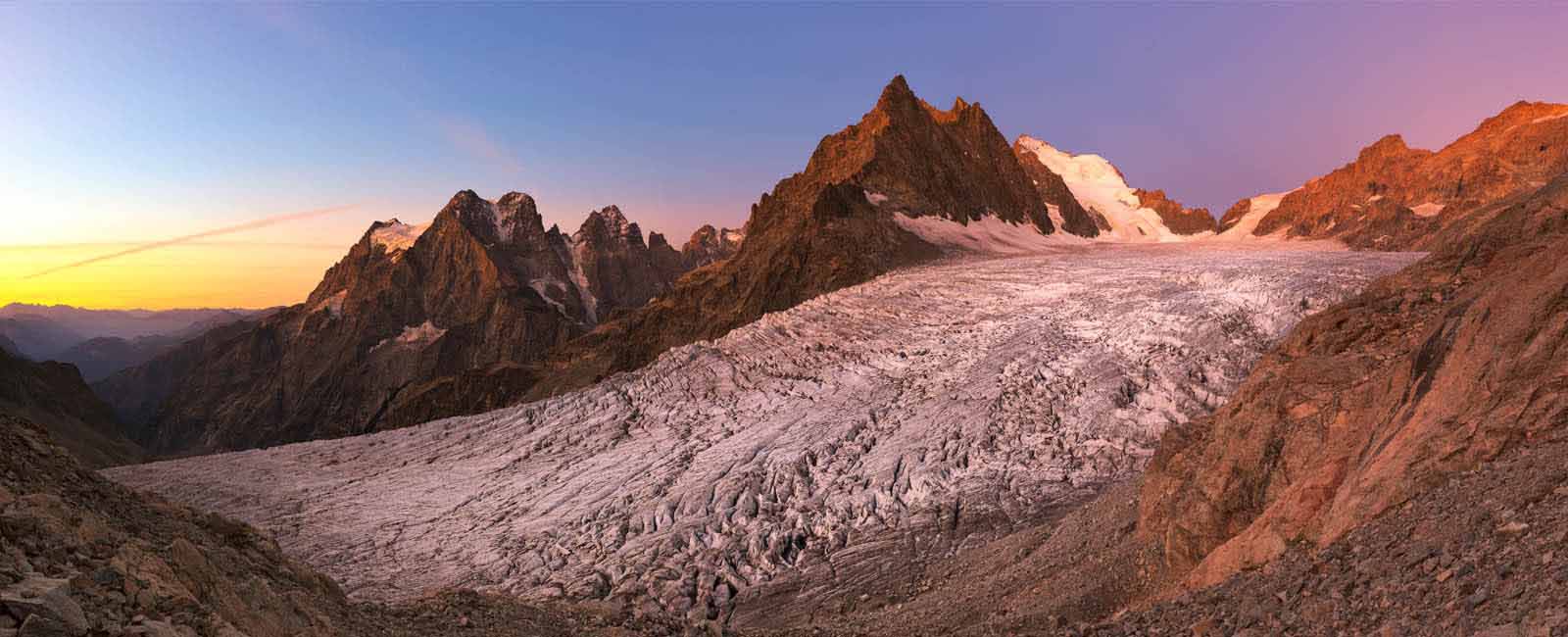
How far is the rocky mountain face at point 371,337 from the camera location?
151250 mm

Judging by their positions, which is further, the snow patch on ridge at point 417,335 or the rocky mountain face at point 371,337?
the snow patch on ridge at point 417,335

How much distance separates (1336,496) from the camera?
9523 mm

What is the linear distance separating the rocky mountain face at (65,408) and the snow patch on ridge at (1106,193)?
123 m

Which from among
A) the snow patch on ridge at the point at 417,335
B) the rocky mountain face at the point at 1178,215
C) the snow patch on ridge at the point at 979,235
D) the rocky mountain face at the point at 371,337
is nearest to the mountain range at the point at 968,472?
the snow patch on ridge at the point at 979,235

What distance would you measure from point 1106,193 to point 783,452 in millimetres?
150330

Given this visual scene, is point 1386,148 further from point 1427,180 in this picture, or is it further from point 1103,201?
point 1103,201

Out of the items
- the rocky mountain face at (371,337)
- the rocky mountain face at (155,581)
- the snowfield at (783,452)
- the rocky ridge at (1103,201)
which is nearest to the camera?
the rocky mountain face at (155,581)

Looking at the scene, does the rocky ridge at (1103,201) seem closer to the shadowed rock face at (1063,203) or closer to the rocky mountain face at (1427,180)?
the shadowed rock face at (1063,203)

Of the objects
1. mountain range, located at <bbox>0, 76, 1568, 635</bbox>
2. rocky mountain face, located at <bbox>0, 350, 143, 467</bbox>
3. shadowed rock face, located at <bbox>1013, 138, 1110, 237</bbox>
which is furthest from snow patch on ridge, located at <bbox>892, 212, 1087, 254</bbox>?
rocky mountain face, located at <bbox>0, 350, 143, 467</bbox>

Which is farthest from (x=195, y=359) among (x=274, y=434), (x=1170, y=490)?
(x=1170, y=490)

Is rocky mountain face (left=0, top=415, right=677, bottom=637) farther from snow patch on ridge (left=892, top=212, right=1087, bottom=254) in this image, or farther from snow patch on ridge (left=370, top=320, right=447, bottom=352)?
snow patch on ridge (left=370, top=320, right=447, bottom=352)

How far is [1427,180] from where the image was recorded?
95.4m

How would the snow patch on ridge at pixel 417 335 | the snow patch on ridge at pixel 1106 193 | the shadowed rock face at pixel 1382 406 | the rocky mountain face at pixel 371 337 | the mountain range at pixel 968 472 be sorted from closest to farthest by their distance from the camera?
the mountain range at pixel 968 472 → the shadowed rock face at pixel 1382 406 → the snow patch on ridge at pixel 1106 193 → the rocky mountain face at pixel 371 337 → the snow patch on ridge at pixel 417 335

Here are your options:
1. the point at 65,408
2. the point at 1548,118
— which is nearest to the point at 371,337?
the point at 65,408
